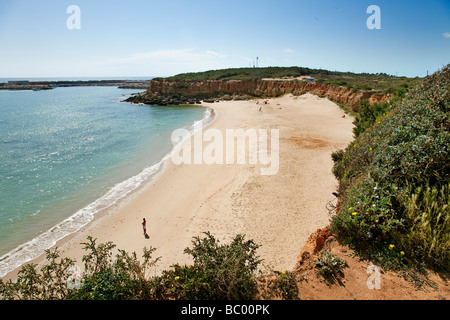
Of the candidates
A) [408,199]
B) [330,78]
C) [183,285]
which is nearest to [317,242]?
[408,199]

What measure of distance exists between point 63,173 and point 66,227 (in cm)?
797

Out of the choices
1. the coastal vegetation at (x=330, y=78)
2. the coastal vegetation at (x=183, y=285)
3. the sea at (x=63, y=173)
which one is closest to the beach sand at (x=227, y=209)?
the sea at (x=63, y=173)

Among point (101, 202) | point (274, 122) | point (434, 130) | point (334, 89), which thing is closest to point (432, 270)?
point (434, 130)

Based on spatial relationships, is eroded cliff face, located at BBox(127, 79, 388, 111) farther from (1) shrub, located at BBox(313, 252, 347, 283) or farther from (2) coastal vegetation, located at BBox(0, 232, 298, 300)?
(2) coastal vegetation, located at BBox(0, 232, 298, 300)

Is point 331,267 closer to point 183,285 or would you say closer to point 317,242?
point 317,242

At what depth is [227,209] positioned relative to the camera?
1179cm

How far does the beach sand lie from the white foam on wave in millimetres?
584

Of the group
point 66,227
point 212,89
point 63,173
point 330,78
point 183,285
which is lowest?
point 66,227

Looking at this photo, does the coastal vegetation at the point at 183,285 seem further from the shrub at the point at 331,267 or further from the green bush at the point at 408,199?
the green bush at the point at 408,199

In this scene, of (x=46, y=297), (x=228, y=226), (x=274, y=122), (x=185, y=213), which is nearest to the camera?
(x=46, y=297)

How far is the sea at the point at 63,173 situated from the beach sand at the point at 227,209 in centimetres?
133
